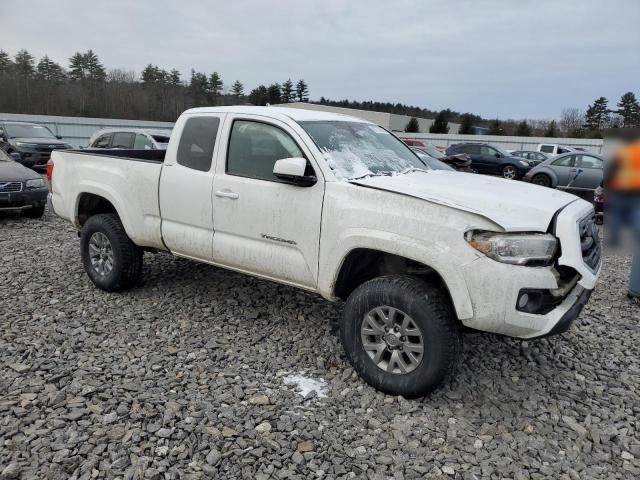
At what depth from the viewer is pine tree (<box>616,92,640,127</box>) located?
944mm

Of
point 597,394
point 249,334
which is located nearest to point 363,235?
point 249,334

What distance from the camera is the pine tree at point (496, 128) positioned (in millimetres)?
45625

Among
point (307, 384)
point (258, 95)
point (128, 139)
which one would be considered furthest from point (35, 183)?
point (258, 95)

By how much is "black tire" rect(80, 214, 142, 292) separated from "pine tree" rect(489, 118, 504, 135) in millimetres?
45462

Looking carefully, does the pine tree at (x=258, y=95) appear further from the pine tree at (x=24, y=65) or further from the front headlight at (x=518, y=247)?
the front headlight at (x=518, y=247)

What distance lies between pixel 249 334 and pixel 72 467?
186cm

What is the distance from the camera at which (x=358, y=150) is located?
4.03m

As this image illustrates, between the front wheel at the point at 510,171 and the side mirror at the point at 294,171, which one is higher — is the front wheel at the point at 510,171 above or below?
below

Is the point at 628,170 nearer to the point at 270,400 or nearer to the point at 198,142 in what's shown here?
the point at 270,400

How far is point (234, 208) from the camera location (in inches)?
158

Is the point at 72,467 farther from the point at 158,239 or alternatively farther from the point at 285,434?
the point at 158,239

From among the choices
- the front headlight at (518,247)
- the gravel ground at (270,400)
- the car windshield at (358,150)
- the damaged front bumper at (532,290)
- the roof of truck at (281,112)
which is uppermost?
the roof of truck at (281,112)

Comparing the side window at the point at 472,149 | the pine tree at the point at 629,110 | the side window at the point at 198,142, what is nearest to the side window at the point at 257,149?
the side window at the point at 198,142

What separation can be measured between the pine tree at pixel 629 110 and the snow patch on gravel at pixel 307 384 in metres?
2.62
